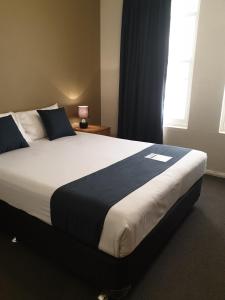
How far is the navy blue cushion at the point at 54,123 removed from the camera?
10.2 feet

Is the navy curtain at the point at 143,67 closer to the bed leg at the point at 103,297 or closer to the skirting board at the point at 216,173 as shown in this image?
the skirting board at the point at 216,173

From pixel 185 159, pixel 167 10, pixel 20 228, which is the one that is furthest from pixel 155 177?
pixel 167 10

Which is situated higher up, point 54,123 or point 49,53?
point 49,53

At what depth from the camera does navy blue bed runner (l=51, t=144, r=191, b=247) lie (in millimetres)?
1562

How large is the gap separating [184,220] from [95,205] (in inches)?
52.9

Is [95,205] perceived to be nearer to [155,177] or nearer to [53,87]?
[155,177]

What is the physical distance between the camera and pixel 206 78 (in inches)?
136

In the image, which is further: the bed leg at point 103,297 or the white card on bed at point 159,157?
the white card on bed at point 159,157

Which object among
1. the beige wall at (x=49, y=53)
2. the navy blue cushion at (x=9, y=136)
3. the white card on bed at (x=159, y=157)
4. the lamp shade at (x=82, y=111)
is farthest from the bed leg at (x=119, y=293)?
the lamp shade at (x=82, y=111)

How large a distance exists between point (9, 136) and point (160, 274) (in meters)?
1.95

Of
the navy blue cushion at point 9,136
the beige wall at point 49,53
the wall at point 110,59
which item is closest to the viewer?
the navy blue cushion at point 9,136

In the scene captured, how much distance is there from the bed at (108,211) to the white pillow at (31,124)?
0.46m

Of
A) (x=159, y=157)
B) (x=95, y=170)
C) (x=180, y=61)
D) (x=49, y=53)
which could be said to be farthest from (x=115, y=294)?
(x=180, y=61)

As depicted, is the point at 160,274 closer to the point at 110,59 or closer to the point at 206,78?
the point at 206,78
